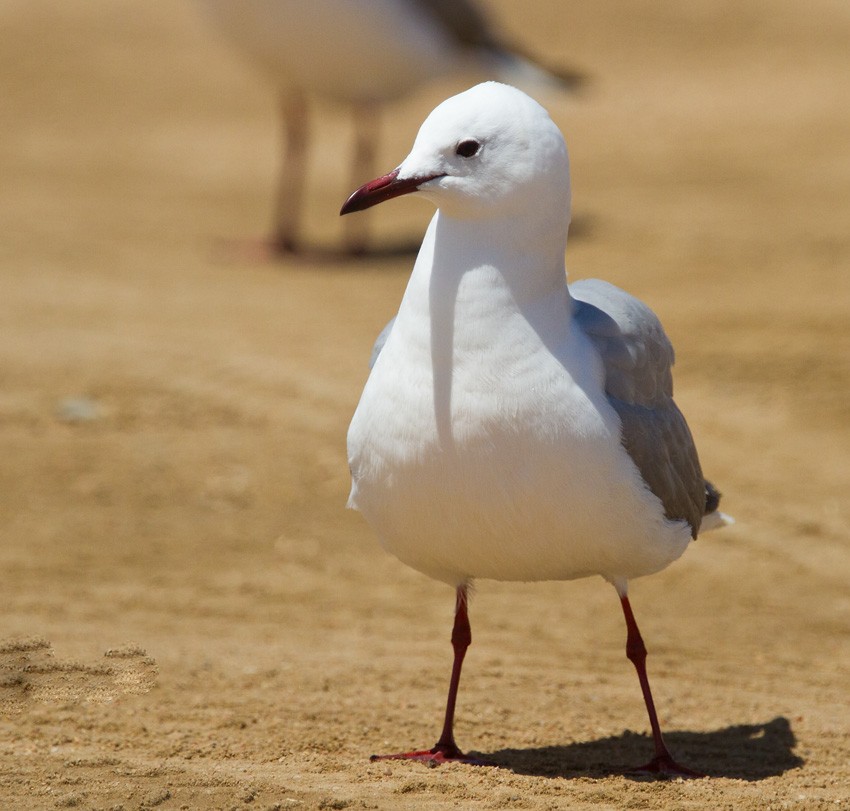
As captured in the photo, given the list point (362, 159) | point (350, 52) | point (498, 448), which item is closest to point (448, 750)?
point (498, 448)

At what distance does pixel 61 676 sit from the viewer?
197 inches

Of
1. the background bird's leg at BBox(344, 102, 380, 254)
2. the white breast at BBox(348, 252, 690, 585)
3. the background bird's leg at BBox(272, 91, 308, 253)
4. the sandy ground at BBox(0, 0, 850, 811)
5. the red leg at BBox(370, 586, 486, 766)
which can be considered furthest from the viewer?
the background bird's leg at BBox(272, 91, 308, 253)

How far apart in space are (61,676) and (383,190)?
1908mm

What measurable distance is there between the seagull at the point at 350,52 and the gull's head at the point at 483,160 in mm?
7681

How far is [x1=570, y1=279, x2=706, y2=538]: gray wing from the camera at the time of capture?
14.6ft

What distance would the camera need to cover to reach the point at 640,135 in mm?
16125

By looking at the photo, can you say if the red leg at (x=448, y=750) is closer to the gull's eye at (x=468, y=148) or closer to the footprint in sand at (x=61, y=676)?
the footprint in sand at (x=61, y=676)

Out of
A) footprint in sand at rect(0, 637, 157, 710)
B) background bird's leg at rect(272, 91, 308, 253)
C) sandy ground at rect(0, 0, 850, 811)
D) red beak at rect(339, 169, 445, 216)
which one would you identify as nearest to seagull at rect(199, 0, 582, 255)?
background bird's leg at rect(272, 91, 308, 253)

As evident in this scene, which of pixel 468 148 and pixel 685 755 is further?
pixel 685 755

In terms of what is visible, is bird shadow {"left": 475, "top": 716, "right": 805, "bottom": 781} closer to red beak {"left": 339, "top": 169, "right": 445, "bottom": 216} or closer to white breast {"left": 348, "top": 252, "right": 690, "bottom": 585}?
white breast {"left": 348, "top": 252, "right": 690, "bottom": 585}

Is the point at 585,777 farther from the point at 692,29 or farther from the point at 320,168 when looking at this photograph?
the point at 692,29

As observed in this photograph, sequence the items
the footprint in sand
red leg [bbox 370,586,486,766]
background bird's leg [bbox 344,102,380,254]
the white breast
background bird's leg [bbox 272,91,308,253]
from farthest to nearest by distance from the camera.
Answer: background bird's leg [bbox 272,91,308,253] → background bird's leg [bbox 344,102,380,254] → the footprint in sand → red leg [bbox 370,586,486,766] → the white breast

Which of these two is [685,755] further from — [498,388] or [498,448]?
[498,388]

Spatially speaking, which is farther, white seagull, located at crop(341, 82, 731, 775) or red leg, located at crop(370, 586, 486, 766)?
red leg, located at crop(370, 586, 486, 766)
